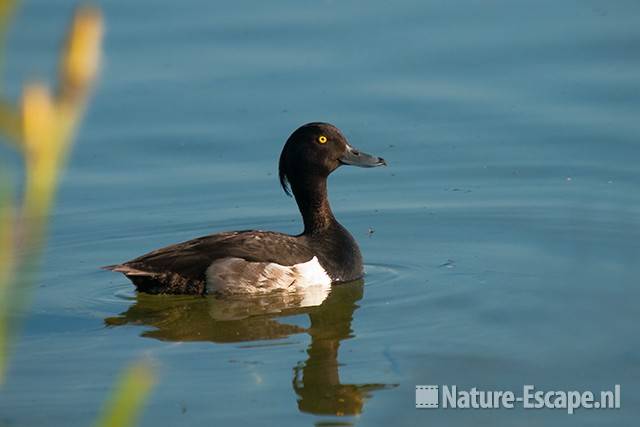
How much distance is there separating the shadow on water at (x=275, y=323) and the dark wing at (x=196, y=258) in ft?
0.39

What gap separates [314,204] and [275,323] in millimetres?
1818

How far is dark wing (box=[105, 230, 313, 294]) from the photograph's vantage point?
27.1 ft

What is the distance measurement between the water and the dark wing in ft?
0.46

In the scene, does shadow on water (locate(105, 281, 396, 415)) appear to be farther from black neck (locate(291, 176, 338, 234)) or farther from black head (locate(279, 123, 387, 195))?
black head (locate(279, 123, 387, 195))

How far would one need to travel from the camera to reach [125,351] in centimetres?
709

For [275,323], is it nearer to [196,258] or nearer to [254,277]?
[254,277]

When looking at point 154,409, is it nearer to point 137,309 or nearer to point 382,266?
point 137,309

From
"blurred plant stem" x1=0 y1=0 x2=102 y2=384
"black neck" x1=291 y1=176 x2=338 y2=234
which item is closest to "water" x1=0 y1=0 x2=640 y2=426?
"black neck" x1=291 y1=176 x2=338 y2=234

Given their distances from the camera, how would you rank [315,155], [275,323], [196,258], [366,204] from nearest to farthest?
1. [275,323]
2. [196,258]
3. [315,155]
4. [366,204]

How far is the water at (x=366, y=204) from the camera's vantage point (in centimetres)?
632

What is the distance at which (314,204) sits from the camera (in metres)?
9.31

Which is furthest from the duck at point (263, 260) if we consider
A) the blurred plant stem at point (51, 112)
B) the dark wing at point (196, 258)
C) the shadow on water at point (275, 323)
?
the blurred plant stem at point (51, 112)

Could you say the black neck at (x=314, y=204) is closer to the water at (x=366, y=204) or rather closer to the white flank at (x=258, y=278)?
the water at (x=366, y=204)

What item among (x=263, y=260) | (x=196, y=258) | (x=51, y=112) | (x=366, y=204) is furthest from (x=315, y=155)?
(x=51, y=112)
